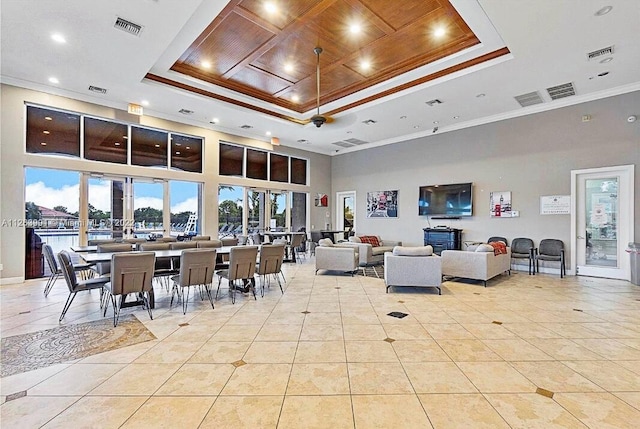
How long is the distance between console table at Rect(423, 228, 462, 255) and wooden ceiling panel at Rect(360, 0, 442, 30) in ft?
18.9

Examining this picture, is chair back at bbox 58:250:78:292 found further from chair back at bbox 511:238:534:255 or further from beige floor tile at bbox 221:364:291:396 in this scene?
chair back at bbox 511:238:534:255

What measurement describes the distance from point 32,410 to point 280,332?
212 cm

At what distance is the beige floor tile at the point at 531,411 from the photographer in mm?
2002

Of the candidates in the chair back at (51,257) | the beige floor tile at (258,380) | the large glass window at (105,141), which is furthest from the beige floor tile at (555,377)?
the large glass window at (105,141)

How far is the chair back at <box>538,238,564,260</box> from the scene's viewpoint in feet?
23.2

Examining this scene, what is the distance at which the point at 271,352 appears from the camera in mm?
3080

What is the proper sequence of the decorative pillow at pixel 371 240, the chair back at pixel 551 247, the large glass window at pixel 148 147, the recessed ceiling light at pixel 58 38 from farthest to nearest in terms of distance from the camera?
the decorative pillow at pixel 371 240 → the large glass window at pixel 148 147 → the chair back at pixel 551 247 → the recessed ceiling light at pixel 58 38

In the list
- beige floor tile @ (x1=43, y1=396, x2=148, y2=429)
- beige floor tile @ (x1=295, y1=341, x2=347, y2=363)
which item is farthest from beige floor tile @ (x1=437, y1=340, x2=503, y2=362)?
beige floor tile @ (x1=43, y1=396, x2=148, y2=429)

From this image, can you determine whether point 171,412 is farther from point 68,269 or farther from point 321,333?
point 68,269

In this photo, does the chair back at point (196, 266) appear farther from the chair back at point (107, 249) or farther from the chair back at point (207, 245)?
the chair back at point (107, 249)

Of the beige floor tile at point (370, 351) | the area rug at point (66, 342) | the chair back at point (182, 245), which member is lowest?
the beige floor tile at point (370, 351)

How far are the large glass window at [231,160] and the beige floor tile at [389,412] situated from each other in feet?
27.3

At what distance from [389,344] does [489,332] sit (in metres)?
1.28

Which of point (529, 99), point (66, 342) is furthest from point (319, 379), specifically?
point (529, 99)
